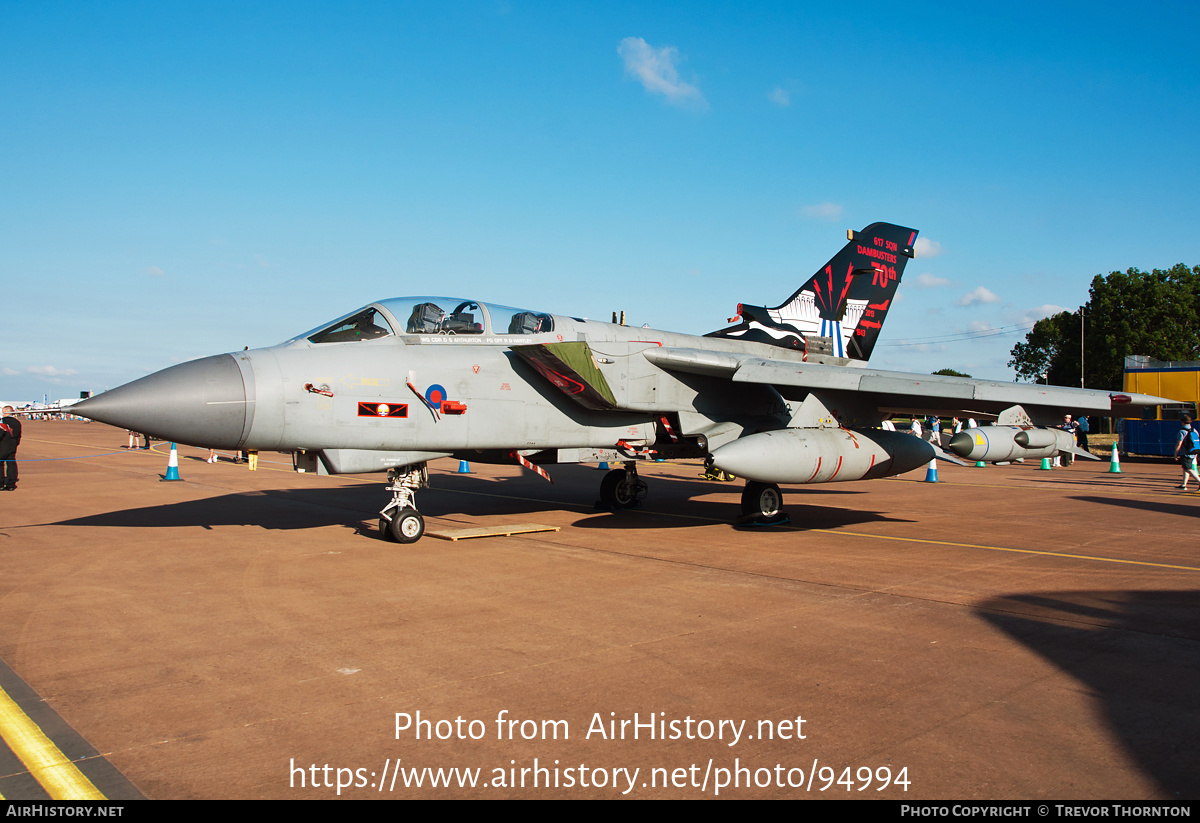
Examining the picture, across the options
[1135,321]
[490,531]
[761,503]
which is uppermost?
[1135,321]

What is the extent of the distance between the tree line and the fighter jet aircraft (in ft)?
166

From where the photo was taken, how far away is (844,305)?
14406 mm

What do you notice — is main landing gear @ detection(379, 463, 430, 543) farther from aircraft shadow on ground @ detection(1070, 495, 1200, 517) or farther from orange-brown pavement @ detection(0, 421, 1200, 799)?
aircraft shadow on ground @ detection(1070, 495, 1200, 517)

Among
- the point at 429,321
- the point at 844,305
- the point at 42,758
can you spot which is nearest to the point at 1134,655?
the point at 42,758

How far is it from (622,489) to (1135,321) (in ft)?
188

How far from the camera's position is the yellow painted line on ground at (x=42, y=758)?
10.1 feet

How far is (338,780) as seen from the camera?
325cm

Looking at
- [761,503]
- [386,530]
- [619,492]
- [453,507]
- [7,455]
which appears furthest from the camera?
[7,455]

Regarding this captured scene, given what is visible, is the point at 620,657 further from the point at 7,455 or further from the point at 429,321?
the point at 7,455

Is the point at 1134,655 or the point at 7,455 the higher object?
the point at 7,455

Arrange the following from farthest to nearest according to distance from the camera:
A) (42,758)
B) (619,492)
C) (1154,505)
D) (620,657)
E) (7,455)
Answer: (7,455), (1154,505), (619,492), (620,657), (42,758)

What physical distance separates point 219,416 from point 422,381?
2201 mm

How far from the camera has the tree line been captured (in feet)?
174

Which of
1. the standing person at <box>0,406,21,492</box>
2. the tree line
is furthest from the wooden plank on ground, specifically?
the tree line
